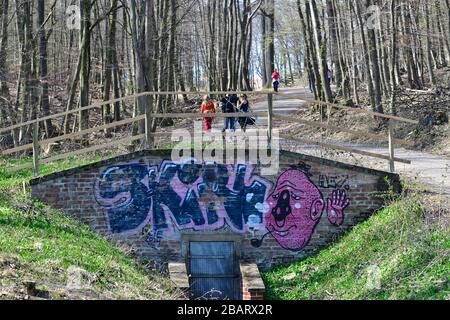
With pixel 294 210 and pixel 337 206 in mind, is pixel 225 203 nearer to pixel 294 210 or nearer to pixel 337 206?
pixel 294 210

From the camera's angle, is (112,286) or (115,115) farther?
(115,115)

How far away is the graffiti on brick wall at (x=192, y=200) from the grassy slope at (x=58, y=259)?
0.90m

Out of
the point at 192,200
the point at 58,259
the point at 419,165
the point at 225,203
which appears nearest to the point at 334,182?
the point at 225,203

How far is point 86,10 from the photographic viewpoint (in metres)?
25.8

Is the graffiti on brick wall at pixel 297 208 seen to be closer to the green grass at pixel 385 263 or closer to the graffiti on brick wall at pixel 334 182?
the graffiti on brick wall at pixel 334 182

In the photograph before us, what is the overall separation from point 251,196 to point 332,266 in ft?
8.49

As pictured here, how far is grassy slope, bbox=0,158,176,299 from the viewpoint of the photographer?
35.4 feet

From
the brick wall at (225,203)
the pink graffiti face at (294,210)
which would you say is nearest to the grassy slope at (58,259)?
the brick wall at (225,203)

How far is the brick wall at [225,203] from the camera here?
55.1 feet

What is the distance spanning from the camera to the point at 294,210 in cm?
1692

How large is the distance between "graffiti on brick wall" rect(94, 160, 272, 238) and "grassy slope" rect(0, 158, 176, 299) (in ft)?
2.96
